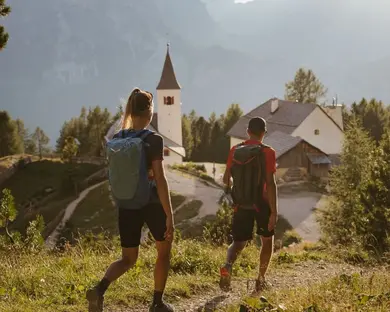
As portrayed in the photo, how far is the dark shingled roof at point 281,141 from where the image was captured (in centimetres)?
3737

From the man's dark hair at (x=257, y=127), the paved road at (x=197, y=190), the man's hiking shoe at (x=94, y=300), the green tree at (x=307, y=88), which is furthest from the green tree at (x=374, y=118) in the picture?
the man's hiking shoe at (x=94, y=300)

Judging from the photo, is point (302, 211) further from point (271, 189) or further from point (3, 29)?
point (271, 189)

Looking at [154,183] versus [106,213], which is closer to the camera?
[154,183]

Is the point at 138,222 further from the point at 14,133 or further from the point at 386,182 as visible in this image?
the point at 14,133

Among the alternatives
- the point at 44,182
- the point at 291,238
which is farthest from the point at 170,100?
A: the point at 291,238

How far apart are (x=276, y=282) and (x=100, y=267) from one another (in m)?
2.30

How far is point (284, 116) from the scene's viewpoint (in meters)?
43.9

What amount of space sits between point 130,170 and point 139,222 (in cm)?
54

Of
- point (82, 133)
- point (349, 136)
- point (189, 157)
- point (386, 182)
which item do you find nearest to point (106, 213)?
point (349, 136)

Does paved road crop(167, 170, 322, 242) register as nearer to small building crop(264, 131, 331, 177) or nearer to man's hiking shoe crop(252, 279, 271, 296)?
small building crop(264, 131, 331, 177)

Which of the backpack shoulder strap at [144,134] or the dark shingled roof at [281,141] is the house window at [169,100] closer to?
the dark shingled roof at [281,141]

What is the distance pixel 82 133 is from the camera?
7206 centimetres

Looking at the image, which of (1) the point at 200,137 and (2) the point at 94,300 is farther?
(1) the point at 200,137

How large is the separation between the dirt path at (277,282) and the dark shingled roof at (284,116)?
114ft
